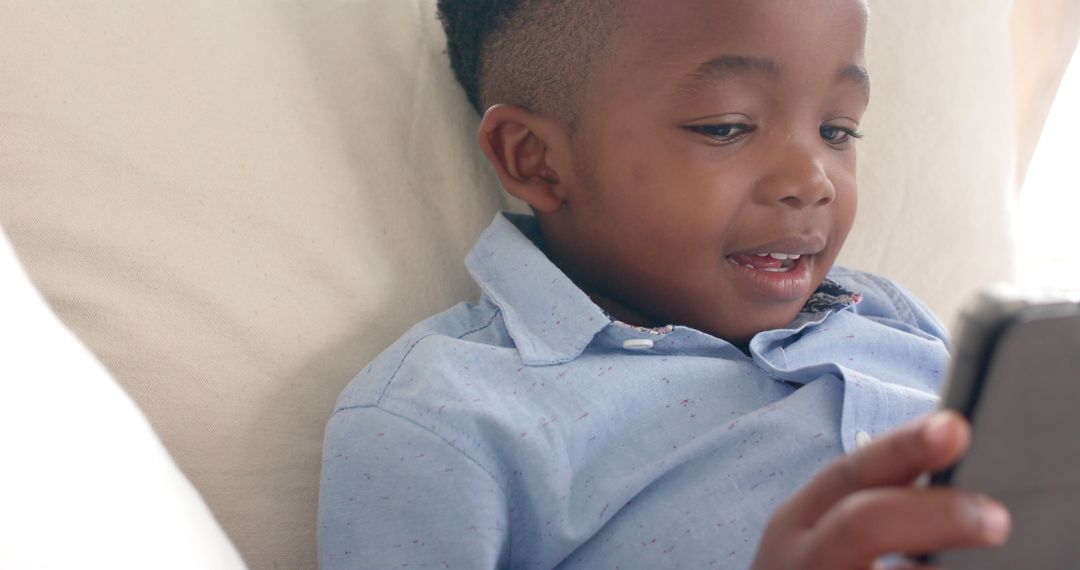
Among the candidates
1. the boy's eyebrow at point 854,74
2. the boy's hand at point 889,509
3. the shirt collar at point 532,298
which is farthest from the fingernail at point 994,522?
the boy's eyebrow at point 854,74

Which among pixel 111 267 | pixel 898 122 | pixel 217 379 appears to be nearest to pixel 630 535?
pixel 217 379

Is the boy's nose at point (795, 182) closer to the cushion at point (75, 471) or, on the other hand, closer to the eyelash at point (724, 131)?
the eyelash at point (724, 131)

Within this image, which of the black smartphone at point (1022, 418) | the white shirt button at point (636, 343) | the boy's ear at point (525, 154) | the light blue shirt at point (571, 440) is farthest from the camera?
the boy's ear at point (525, 154)

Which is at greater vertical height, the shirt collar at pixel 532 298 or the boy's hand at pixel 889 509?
the boy's hand at pixel 889 509

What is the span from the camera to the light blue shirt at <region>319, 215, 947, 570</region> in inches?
29.2

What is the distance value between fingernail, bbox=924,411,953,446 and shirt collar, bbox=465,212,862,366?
1.43 ft

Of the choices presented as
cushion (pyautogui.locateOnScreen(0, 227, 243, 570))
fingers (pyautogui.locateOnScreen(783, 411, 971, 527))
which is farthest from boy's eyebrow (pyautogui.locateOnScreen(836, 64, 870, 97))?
cushion (pyautogui.locateOnScreen(0, 227, 243, 570))

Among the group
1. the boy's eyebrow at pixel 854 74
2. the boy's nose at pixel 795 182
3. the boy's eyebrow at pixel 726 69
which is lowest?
the boy's nose at pixel 795 182

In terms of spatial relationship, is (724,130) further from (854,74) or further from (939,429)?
(939,429)

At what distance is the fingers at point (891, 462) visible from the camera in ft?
1.31

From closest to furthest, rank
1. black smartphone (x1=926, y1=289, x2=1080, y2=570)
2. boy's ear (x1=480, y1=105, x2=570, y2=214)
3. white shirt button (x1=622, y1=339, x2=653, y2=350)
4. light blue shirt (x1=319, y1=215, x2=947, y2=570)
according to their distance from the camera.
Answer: black smartphone (x1=926, y1=289, x2=1080, y2=570), light blue shirt (x1=319, y1=215, x2=947, y2=570), white shirt button (x1=622, y1=339, x2=653, y2=350), boy's ear (x1=480, y1=105, x2=570, y2=214)

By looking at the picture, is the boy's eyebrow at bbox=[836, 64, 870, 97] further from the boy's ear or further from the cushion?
the cushion

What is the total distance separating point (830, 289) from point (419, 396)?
474 mm

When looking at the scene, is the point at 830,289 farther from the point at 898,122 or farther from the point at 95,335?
the point at 95,335
